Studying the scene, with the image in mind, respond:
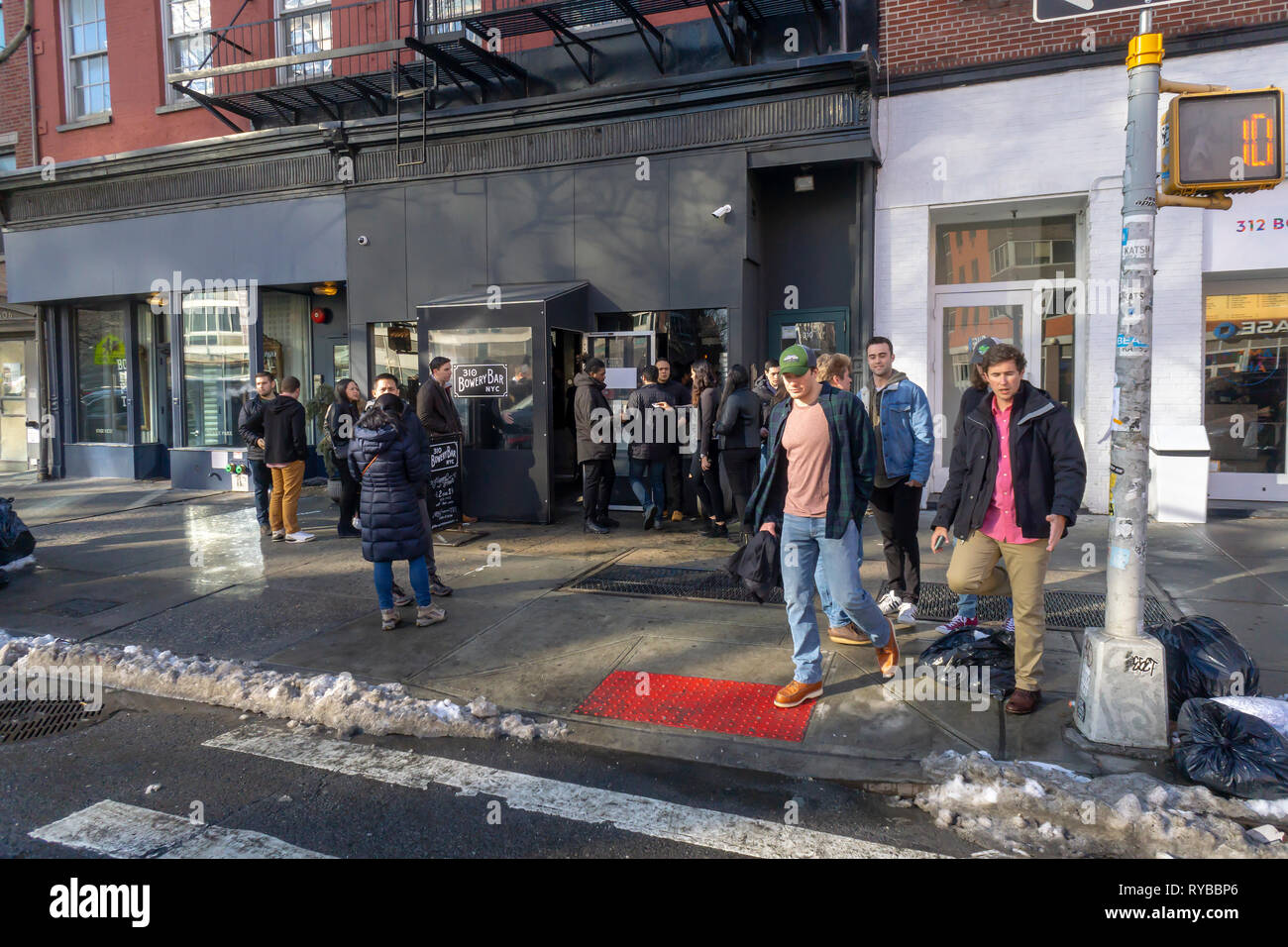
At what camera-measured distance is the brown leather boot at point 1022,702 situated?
4.66 meters

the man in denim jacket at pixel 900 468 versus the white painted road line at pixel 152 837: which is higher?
the man in denim jacket at pixel 900 468

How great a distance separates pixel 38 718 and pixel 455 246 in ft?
27.0

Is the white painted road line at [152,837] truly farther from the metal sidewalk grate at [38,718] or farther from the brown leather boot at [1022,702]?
the brown leather boot at [1022,702]

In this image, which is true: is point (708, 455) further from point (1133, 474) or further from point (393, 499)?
point (1133, 474)

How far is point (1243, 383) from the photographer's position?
406 inches

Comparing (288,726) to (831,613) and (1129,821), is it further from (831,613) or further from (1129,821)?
(1129,821)

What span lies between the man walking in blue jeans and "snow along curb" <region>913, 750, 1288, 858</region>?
1.06 metres

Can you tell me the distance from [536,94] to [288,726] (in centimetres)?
943

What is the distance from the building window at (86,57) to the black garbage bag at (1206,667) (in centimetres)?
1747

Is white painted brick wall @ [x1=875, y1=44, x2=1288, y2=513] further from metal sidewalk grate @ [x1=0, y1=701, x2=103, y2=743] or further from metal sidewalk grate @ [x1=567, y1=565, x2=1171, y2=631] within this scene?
metal sidewalk grate @ [x1=0, y1=701, x2=103, y2=743]

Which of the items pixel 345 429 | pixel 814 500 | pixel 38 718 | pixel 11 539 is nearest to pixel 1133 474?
pixel 814 500

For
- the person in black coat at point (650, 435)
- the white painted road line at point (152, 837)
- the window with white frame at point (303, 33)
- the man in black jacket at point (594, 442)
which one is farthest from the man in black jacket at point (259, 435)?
the white painted road line at point (152, 837)

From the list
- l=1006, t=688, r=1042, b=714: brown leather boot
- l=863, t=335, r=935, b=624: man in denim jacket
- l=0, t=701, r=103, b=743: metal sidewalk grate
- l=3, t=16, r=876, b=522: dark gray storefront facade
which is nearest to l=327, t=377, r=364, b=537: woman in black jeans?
l=3, t=16, r=876, b=522: dark gray storefront facade

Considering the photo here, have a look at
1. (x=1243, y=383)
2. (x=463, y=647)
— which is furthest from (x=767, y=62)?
(x=463, y=647)
